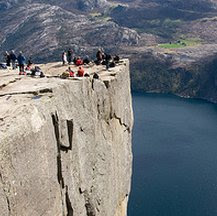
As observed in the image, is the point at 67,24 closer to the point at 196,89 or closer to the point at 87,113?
the point at 196,89

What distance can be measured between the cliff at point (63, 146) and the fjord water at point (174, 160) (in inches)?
1468

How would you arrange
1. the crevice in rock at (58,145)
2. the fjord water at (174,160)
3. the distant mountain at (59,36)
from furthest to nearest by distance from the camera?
the distant mountain at (59,36) < the fjord water at (174,160) < the crevice in rock at (58,145)

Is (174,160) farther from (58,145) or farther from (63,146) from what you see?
(58,145)

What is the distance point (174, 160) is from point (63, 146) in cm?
7098

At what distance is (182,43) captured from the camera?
621ft

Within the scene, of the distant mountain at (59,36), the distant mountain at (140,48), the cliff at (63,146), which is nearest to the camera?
the cliff at (63,146)

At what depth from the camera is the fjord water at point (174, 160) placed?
63.2m

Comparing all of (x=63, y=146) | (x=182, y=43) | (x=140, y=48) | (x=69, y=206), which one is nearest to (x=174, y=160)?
(x=69, y=206)

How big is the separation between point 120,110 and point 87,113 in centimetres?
657

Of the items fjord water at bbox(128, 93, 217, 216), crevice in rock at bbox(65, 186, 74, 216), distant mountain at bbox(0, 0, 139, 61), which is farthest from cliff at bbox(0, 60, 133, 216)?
distant mountain at bbox(0, 0, 139, 61)

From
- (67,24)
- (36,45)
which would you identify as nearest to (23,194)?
(36,45)

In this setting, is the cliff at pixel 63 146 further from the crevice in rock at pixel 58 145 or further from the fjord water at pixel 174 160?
the fjord water at pixel 174 160

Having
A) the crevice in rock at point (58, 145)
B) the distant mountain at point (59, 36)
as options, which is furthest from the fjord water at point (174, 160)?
the crevice in rock at point (58, 145)

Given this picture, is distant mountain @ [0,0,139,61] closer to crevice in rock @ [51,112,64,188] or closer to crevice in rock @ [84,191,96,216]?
crevice in rock @ [84,191,96,216]
